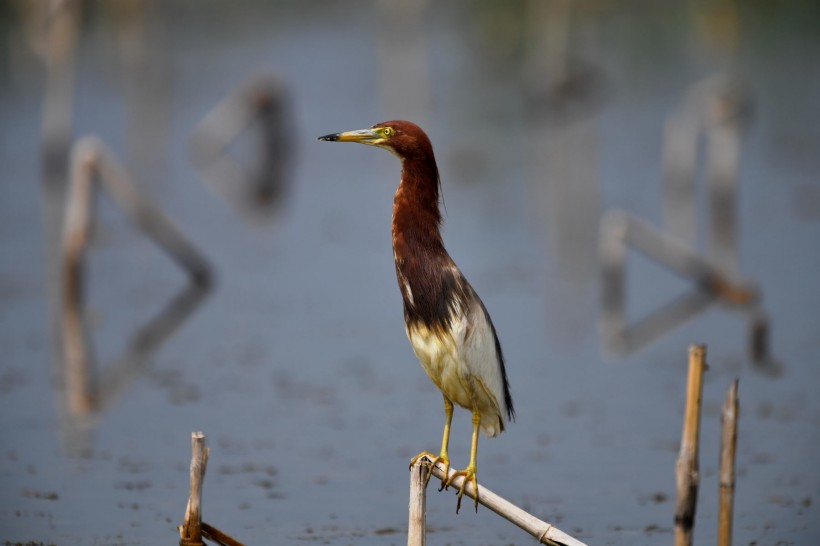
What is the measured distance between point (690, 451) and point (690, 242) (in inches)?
444

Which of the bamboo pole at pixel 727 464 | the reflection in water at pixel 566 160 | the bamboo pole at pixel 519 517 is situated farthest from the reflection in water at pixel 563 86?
the bamboo pole at pixel 519 517

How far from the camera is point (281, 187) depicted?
2617cm

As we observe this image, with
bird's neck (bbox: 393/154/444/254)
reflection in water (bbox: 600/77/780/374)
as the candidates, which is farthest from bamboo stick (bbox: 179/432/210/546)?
reflection in water (bbox: 600/77/780/374)

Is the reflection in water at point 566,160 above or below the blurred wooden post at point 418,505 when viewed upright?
above

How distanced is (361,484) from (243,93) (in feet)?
49.9

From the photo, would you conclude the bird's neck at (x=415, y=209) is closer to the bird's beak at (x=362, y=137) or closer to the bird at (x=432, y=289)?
the bird at (x=432, y=289)

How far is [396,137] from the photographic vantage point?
7.97 metres

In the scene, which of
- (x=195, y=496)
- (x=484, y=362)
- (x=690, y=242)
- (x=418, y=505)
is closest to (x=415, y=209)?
(x=484, y=362)

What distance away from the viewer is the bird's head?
7.94 metres

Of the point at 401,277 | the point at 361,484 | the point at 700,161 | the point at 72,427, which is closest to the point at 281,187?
the point at 700,161

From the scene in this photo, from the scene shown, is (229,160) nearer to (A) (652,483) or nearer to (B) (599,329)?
(B) (599,329)

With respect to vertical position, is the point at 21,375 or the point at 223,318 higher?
the point at 223,318

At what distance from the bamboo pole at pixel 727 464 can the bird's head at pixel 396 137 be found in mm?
2537

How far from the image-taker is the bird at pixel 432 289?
8.01 meters
